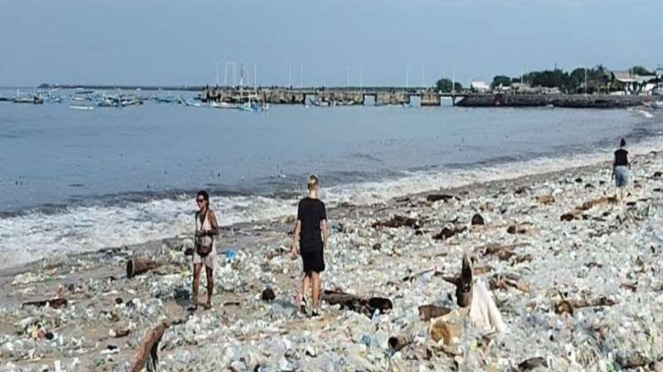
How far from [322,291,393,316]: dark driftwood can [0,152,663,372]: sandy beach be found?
17cm

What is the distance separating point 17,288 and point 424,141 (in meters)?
45.4

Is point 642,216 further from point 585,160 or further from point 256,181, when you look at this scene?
point 585,160

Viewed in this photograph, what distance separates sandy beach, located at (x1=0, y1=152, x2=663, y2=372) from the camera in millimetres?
7840

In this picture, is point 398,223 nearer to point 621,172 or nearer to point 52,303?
point 621,172

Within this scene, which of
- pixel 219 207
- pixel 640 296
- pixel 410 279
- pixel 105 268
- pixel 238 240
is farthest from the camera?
pixel 219 207

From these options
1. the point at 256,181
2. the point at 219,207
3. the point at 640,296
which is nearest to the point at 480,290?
the point at 640,296

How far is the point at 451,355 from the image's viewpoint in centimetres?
771

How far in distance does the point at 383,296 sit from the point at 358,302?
57 cm

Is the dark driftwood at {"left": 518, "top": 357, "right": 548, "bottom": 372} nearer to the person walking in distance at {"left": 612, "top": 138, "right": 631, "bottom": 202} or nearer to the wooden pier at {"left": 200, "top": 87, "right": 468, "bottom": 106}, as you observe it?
the person walking in distance at {"left": 612, "top": 138, "right": 631, "bottom": 202}

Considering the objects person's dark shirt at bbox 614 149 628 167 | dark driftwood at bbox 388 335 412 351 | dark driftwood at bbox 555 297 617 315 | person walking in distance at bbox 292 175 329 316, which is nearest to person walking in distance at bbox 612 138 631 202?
person's dark shirt at bbox 614 149 628 167

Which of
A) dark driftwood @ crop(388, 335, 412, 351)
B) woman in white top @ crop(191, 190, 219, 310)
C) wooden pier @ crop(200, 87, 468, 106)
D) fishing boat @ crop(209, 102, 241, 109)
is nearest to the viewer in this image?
dark driftwood @ crop(388, 335, 412, 351)

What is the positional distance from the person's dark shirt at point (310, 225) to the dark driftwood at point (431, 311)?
76.0 inches

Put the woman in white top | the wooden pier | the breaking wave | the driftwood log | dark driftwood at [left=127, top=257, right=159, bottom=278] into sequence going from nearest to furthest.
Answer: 1. the woman in white top
2. dark driftwood at [left=127, top=257, right=159, bottom=278]
3. the breaking wave
4. the driftwood log
5. the wooden pier

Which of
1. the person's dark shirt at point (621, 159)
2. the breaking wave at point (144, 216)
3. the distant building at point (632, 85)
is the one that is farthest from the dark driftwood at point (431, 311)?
the distant building at point (632, 85)
